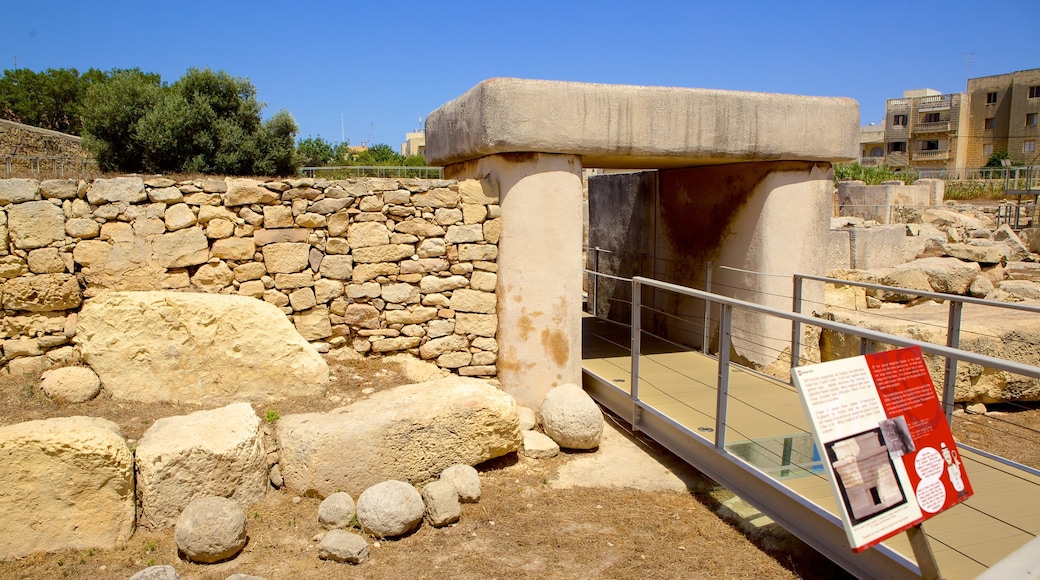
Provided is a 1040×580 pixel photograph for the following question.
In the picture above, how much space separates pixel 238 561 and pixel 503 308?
10.9ft

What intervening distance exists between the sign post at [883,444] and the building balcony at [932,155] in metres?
51.3

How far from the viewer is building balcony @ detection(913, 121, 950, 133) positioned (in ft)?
149

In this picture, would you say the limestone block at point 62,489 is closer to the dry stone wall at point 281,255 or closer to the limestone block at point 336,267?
the dry stone wall at point 281,255

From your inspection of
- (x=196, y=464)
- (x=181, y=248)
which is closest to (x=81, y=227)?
(x=181, y=248)

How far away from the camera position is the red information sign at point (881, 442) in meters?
2.46

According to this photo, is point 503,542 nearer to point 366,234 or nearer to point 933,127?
point 366,234

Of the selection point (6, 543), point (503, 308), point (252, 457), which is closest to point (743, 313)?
point (503, 308)

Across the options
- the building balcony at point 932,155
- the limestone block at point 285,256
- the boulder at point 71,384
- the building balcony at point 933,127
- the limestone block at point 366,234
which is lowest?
the boulder at point 71,384

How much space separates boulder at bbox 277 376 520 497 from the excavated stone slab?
240cm

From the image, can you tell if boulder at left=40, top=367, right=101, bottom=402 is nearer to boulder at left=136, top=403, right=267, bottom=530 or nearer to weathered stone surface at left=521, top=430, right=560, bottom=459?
boulder at left=136, top=403, right=267, bottom=530

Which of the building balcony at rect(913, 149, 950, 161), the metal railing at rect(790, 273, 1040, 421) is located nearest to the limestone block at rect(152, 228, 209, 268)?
the metal railing at rect(790, 273, 1040, 421)

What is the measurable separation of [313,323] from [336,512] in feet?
7.87

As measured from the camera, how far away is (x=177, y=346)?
574 centimetres

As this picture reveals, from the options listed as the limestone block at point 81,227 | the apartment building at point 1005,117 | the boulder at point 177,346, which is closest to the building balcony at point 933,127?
the apartment building at point 1005,117
